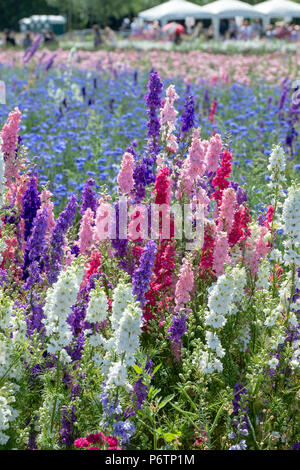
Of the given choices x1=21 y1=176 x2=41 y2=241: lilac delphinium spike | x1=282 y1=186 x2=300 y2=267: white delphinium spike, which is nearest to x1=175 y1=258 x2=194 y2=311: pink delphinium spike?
x1=282 y1=186 x2=300 y2=267: white delphinium spike

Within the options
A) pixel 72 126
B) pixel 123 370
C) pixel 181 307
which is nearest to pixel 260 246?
pixel 181 307

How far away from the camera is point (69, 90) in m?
12.6

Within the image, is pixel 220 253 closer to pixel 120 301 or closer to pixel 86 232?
pixel 86 232

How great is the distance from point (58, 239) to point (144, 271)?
2.04 ft

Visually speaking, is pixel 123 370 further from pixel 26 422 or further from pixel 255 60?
pixel 255 60

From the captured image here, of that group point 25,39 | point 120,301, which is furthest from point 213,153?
point 25,39

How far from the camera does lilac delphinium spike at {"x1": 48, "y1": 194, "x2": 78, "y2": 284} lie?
3.76m

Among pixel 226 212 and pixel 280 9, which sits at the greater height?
pixel 226 212

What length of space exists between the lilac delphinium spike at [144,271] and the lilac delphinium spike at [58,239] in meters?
0.55

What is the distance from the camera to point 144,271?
345 cm

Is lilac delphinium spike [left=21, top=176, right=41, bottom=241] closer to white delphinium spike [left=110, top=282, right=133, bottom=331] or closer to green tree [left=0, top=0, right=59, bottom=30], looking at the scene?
white delphinium spike [left=110, top=282, right=133, bottom=331]

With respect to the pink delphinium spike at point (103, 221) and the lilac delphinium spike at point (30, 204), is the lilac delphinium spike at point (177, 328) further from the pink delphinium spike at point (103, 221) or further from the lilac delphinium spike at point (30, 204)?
the lilac delphinium spike at point (30, 204)
